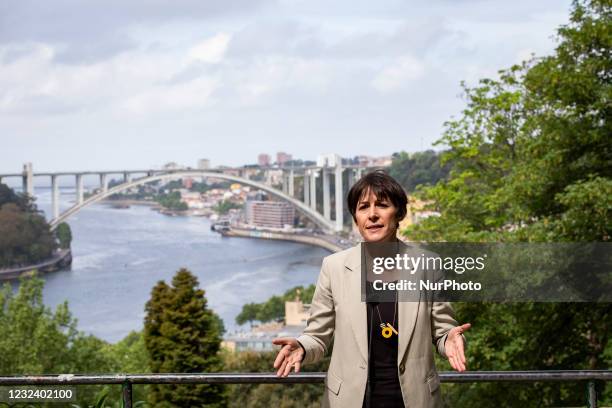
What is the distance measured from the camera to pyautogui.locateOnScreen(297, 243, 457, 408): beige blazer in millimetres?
1318

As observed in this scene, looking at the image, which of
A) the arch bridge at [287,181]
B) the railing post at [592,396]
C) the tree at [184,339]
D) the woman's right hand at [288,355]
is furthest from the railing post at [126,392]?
the arch bridge at [287,181]

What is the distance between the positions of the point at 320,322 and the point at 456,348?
23 centimetres

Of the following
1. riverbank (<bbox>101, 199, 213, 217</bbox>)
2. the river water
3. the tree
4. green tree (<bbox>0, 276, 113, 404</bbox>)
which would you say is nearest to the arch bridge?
the river water

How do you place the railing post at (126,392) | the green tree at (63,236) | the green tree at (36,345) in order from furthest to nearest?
the green tree at (63,236)
the green tree at (36,345)
the railing post at (126,392)

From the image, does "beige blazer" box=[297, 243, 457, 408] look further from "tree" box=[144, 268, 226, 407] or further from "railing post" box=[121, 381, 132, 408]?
"tree" box=[144, 268, 226, 407]

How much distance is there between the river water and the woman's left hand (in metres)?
34.1

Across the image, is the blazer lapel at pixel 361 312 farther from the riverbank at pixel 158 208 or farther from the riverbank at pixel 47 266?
the riverbank at pixel 158 208

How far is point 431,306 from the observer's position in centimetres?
136

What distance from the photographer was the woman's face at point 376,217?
1.38 meters

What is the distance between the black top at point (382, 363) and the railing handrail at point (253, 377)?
0.21 m

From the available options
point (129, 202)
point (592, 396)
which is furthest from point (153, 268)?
point (592, 396)

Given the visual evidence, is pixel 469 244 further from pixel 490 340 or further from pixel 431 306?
pixel 431 306

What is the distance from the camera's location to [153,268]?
2031 inches

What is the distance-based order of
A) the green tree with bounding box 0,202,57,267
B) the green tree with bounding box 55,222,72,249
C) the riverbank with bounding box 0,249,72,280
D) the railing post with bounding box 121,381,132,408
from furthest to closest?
the green tree with bounding box 55,222,72,249 → the green tree with bounding box 0,202,57,267 → the riverbank with bounding box 0,249,72,280 → the railing post with bounding box 121,381,132,408
